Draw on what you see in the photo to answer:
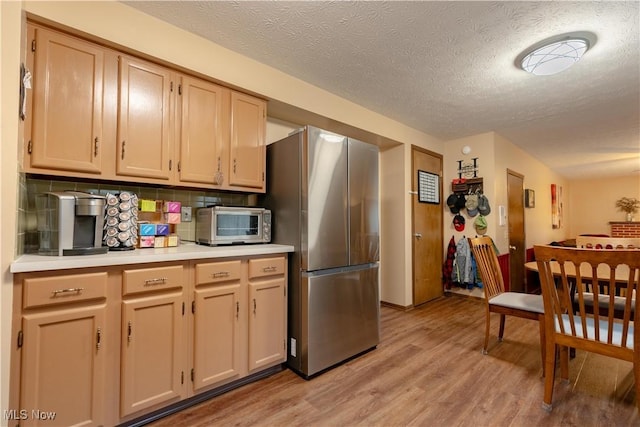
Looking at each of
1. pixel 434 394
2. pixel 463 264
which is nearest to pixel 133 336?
pixel 434 394

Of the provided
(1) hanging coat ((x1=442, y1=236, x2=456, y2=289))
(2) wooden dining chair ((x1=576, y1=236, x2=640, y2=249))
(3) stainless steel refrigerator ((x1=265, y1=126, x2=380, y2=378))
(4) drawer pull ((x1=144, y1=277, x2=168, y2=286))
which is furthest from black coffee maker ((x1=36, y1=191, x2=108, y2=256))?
(2) wooden dining chair ((x1=576, y1=236, x2=640, y2=249))

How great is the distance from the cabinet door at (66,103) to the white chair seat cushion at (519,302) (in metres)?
3.02

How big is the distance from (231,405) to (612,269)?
88.9 inches

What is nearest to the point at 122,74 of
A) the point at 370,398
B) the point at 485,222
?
the point at 370,398

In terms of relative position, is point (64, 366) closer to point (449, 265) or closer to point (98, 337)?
point (98, 337)

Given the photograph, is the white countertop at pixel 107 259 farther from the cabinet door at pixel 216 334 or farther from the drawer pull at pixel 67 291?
the cabinet door at pixel 216 334

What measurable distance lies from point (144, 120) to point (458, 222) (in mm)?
4005

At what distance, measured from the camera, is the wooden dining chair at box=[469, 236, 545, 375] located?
209 centimetres

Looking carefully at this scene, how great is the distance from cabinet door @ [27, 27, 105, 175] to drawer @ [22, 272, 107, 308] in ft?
2.11

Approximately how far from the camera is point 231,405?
5.59 ft

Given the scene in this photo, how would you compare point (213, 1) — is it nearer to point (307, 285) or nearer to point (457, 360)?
point (307, 285)

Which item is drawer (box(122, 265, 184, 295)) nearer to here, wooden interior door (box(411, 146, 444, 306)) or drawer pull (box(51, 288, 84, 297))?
drawer pull (box(51, 288, 84, 297))

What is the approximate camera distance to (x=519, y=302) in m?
2.21

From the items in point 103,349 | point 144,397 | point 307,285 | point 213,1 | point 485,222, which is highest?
point 213,1
